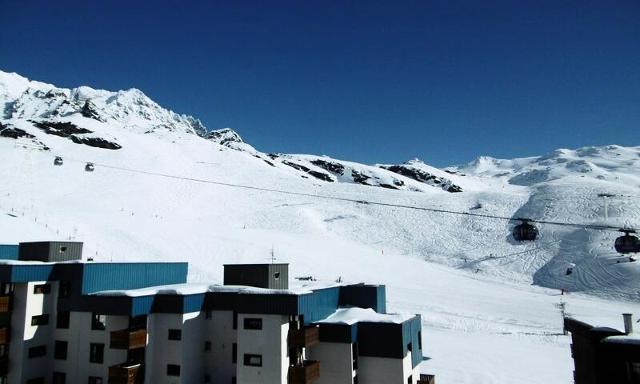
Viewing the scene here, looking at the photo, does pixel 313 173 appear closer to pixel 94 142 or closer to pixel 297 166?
pixel 297 166

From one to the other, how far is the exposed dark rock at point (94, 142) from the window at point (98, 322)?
94.5 metres

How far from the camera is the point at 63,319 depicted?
25.7m

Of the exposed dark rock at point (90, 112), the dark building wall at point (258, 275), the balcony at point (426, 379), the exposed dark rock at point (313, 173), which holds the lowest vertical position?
the balcony at point (426, 379)

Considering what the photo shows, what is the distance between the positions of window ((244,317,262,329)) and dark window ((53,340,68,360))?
11027 mm

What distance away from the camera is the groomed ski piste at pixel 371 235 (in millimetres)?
38562

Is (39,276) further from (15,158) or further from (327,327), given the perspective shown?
(15,158)

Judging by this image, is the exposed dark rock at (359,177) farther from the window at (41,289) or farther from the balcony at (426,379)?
the window at (41,289)

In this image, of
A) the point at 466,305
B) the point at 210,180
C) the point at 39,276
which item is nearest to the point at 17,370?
the point at 39,276

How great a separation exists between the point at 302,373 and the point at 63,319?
1451 centimetres

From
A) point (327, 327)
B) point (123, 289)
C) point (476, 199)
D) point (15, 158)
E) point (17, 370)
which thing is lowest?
point (17, 370)

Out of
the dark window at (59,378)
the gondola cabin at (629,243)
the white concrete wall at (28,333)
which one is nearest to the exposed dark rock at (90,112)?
the white concrete wall at (28,333)

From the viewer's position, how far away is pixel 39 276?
25516 mm

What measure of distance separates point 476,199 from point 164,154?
74.4m

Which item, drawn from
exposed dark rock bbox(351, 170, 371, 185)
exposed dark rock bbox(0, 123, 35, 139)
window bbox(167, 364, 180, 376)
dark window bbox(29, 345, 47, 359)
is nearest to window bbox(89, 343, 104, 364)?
dark window bbox(29, 345, 47, 359)
